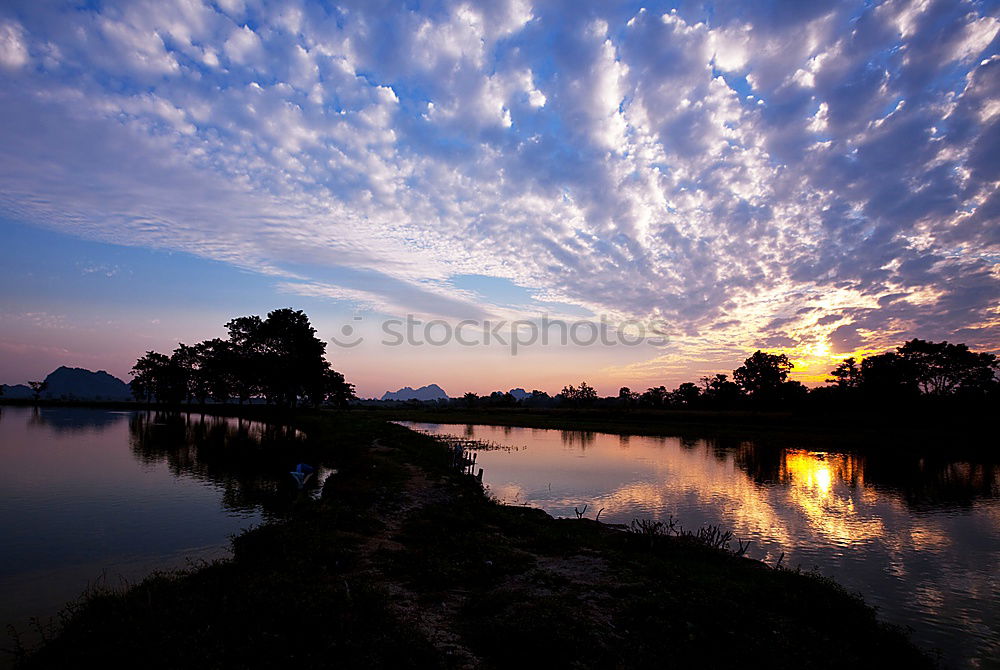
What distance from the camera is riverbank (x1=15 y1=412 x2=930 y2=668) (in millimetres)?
9250

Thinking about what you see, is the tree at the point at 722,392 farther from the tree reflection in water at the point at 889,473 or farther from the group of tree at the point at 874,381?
the tree reflection in water at the point at 889,473

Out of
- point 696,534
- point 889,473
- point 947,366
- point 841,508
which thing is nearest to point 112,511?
point 696,534

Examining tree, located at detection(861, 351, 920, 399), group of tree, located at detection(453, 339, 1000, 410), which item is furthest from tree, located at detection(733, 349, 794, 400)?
tree, located at detection(861, 351, 920, 399)

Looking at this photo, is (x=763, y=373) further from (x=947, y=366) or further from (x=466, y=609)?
(x=466, y=609)

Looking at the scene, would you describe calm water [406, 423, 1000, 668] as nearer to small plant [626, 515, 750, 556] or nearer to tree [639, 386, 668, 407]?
small plant [626, 515, 750, 556]

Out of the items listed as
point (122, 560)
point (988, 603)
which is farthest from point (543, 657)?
point (988, 603)

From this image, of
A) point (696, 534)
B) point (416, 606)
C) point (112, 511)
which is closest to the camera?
point (416, 606)

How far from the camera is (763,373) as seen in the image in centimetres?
14562

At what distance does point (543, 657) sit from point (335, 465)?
31.6m

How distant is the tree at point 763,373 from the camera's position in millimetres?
143375

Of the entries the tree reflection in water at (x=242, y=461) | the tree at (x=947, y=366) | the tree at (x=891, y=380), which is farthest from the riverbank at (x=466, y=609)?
the tree at (x=947, y=366)

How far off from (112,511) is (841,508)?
3756 centimetres

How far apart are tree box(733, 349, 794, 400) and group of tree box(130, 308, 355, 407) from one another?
11813 centimetres

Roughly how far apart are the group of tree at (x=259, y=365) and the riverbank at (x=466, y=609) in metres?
75.1
